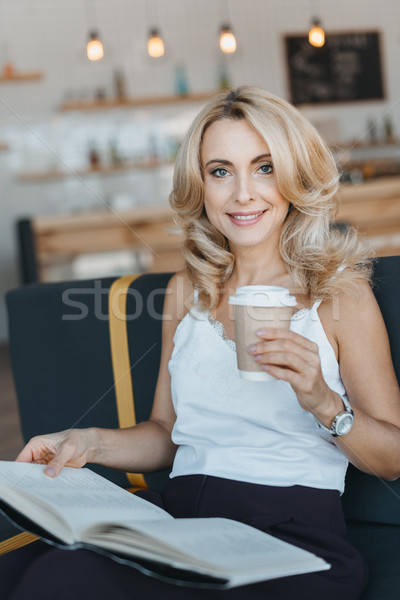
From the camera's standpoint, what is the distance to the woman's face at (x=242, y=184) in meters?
1.36

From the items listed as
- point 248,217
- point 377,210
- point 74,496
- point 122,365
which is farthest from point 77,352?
point 377,210

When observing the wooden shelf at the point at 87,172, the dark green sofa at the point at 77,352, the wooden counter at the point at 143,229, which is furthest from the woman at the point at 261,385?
the wooden shelf at the point at 87,172

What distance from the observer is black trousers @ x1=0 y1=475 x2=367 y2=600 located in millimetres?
945

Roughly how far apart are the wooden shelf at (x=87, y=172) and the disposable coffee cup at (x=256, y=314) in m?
5.14

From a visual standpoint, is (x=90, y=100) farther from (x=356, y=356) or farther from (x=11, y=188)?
(x=356, y=356)

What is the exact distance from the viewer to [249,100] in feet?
4.51

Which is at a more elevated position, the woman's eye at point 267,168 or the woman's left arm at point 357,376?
the woman's eye at point 267,168

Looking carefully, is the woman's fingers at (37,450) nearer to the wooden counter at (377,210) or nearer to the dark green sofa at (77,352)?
the dark green sofa at (77,352)

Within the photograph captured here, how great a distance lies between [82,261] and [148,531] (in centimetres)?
475

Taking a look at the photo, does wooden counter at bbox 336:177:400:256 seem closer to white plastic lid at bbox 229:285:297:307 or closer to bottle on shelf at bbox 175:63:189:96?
bottle on shelf at bbox 175:63:189:96

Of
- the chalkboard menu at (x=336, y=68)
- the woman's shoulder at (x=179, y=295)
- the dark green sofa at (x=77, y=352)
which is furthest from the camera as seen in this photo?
the chalkboard menu at (x=336, y=68)

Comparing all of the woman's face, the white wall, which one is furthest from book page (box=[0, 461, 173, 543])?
the white wall

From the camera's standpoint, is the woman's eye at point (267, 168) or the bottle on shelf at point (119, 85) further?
the bottle on shelf at point (119, 85)

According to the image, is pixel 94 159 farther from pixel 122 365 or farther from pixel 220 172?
pixel 220 172
